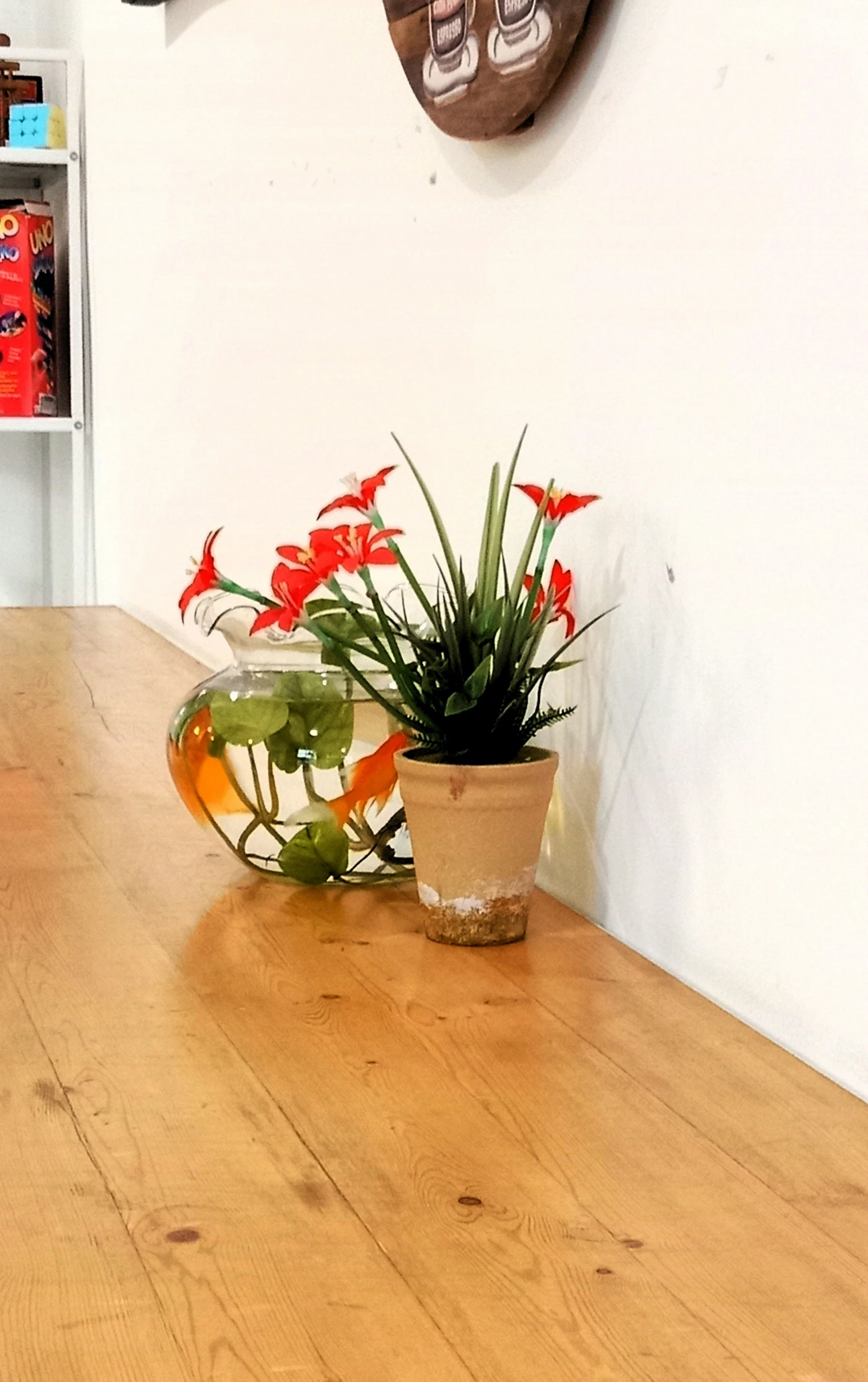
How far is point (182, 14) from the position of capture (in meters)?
2.12

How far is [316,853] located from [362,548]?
0.71 feet

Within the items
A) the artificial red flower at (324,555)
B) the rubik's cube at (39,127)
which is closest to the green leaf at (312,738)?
the artificial red flower at (324,555)

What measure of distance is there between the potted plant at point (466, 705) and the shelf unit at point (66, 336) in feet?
7.18

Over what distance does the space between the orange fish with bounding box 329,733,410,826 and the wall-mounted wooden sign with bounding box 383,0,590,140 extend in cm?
42

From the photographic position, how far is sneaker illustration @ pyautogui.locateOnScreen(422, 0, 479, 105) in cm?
111

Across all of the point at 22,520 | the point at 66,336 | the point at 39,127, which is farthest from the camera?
the point at 22,520

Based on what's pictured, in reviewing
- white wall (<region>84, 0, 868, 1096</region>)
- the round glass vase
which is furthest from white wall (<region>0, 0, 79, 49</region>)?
the round glass vase

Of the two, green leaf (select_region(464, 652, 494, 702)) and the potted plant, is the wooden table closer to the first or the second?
the potted plant

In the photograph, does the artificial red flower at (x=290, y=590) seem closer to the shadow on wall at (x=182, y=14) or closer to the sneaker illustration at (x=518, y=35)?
the sneaker illustration at (x=518, y=35)

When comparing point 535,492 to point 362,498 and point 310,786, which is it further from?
point 310,786

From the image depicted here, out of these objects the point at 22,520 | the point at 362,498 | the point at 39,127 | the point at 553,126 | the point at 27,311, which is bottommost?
the point at 22,520

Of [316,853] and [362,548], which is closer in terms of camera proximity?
[362,548]

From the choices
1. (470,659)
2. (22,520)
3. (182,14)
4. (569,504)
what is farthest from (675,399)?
(22,520)

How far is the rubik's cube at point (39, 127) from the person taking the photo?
2.96 metres
